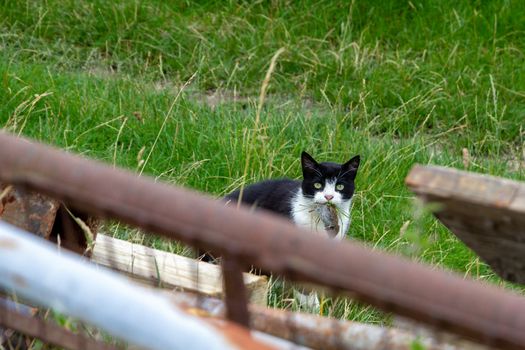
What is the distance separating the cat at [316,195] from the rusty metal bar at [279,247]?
3259 millimetres

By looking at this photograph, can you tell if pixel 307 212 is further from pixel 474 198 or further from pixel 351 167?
pixel 474 198

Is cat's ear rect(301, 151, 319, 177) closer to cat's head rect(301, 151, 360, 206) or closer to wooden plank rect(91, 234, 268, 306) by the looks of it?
cat's head rect(301, 151, 360, 206)

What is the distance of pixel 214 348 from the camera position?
132 cm

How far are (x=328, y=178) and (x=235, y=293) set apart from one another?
3.38 m

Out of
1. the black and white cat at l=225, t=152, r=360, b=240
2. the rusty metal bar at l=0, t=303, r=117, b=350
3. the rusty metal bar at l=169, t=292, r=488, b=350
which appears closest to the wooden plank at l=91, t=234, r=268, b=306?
the rusty metal bar at l=169, t=292, r=488, b=350

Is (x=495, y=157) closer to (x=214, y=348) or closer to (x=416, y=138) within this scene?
(x=416, y=138)

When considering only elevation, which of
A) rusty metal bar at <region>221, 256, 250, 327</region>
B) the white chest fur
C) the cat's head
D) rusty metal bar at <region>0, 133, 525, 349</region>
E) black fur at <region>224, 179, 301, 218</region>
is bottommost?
the white chest fur

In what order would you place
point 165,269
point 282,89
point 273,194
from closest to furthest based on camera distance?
point 165,269 < point 273,194 < point 282,89

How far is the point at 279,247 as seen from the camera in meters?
1.38

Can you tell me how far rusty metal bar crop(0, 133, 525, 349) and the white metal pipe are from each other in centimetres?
12

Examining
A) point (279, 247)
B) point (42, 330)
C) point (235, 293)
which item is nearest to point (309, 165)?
point (42, 330)

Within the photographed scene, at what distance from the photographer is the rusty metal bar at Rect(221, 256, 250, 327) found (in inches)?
59.8

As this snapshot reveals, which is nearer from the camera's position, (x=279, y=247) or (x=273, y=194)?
(x=279, y=247)

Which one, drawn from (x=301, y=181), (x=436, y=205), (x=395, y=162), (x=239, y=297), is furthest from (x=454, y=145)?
(x=239, y=297)
